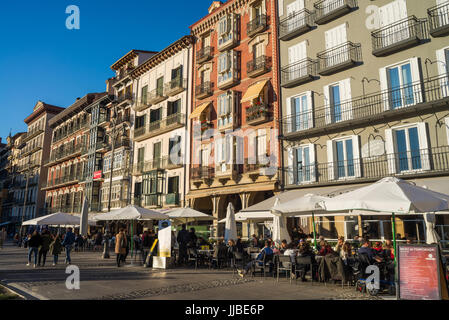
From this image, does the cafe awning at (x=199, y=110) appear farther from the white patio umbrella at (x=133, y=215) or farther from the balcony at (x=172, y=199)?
the white patio umbrella at (x=133, y=215)

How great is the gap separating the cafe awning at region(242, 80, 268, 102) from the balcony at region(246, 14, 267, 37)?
4048 mm

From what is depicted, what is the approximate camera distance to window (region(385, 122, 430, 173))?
15.8m

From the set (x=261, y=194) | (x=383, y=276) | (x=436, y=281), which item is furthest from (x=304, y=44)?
(x=436, y=281)

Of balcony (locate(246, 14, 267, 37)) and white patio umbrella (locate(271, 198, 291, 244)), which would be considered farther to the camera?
balcony (locate(246, 14, 267, 37))

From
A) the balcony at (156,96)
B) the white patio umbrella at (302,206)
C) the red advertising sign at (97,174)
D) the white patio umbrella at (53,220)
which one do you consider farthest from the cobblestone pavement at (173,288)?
the red advertising sign at (97,174)

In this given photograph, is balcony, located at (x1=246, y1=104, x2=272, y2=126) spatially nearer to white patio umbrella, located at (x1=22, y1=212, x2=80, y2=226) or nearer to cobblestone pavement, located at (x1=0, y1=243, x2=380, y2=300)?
cobblestone pavement, located at (x1=0, y1=243, x2=380, y2=300)

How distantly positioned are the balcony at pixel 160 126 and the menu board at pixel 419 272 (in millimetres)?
23911

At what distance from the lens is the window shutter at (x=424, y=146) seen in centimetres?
1555

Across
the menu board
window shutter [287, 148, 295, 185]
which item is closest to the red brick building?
window shutter [287, 148, 295, 185]

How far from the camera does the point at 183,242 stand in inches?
638
